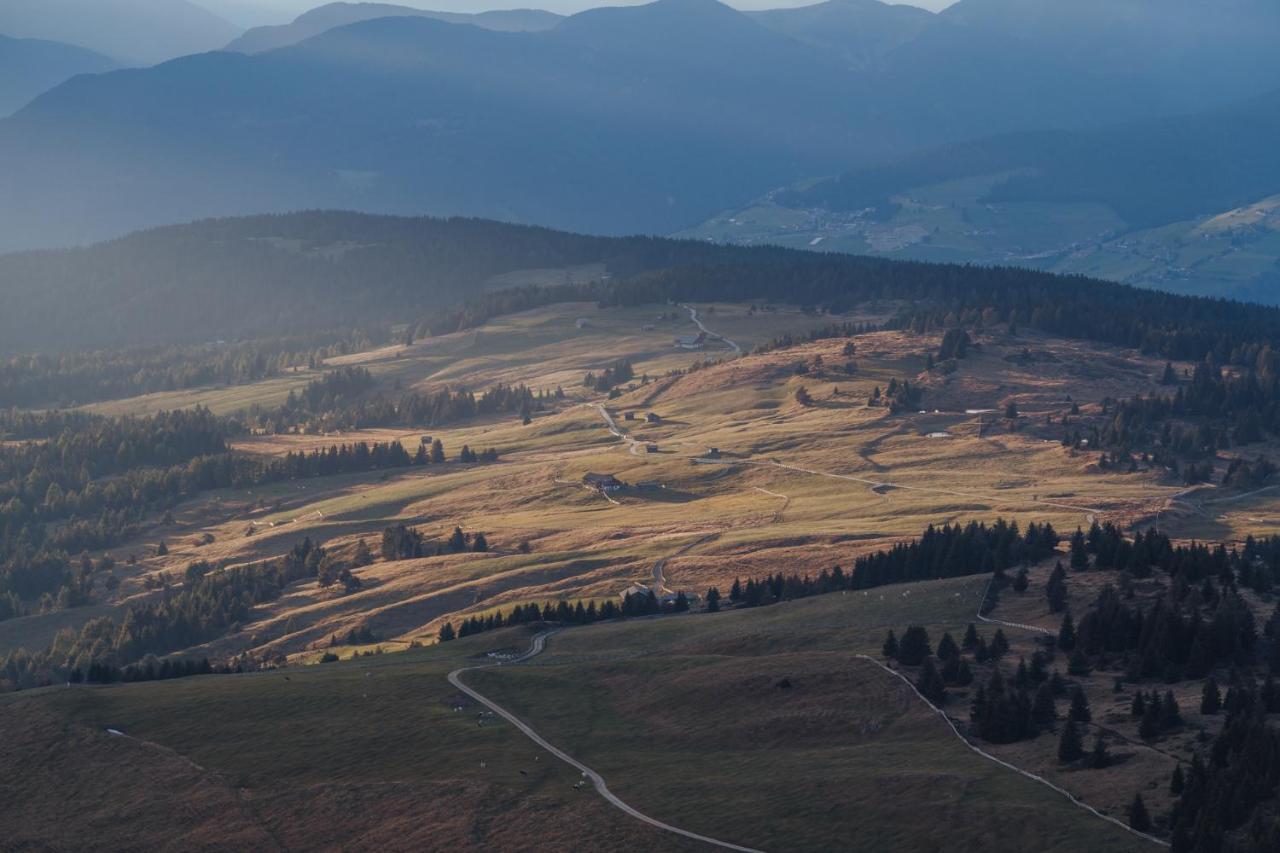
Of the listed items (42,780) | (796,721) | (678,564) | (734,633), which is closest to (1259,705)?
(796,721)

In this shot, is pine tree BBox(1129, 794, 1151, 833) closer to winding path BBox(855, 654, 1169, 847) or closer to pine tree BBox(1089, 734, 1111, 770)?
winding path BBox(855, 654, 1169, 847)

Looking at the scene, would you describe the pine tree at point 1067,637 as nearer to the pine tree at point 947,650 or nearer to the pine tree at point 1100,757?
the pine tree at point 947,650

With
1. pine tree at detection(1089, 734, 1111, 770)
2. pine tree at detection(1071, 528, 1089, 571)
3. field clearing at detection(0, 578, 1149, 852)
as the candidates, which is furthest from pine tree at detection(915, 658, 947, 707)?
pine tree at detection(1071, 528, 1089, 571)

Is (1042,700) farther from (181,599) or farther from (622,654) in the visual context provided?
(181,599)

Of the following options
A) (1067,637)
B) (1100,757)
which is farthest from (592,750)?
(1067,637)

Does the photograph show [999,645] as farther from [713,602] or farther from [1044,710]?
[713,602]
